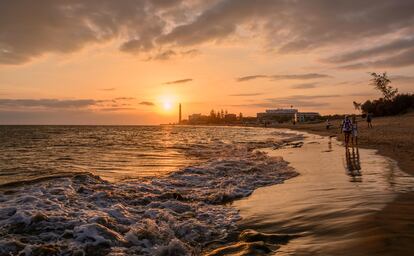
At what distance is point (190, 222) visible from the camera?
7.61 m

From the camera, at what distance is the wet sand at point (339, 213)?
509 cm

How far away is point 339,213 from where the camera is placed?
6988 millimetres

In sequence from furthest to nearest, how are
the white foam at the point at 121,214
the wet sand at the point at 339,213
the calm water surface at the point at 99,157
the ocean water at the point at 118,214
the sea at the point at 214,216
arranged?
the calm water surface at the point at 99,157 < the white foam at the point at 121,214 < the ocean water at the point at 118,214 < the sea at the point at 214,216 < the wet sand at the point at 339,213

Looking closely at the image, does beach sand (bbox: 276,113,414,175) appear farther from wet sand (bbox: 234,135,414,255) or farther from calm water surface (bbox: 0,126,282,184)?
calm water surface (bbox: 0,126,282,184)

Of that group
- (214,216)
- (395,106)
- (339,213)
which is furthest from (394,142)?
(395,106)

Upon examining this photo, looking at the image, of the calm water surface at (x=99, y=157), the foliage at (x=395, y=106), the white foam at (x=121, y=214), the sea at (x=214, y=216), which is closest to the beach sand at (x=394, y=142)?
the sea at (x=214, y=216)

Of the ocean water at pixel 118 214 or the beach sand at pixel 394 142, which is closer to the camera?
the ocean water at pixel 118 214

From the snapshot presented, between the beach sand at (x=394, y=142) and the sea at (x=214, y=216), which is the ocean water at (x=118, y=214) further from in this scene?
the beach sand at (x=394, y=142)

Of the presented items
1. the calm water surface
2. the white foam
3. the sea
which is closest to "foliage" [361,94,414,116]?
the calm water surface

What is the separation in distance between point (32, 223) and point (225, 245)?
12.7ft

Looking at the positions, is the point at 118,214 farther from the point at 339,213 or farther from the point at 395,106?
the point at 395,106

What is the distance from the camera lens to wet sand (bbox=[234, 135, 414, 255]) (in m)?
5.09

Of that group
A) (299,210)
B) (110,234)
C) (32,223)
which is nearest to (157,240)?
(110,234)

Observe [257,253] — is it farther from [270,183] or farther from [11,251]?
[270,183]
